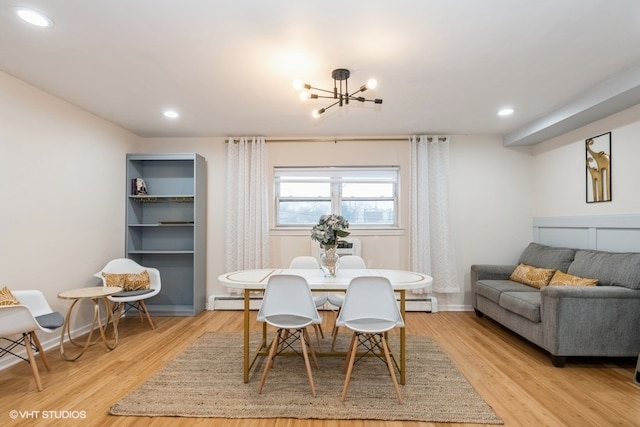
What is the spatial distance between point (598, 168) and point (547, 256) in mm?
1122

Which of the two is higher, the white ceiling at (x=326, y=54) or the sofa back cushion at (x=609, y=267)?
the white ceiling at (x=326, y=54)

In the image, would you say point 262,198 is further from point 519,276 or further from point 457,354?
point 519,276

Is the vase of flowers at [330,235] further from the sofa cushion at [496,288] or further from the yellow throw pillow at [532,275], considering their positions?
the yellow throw pillow at [532,275]

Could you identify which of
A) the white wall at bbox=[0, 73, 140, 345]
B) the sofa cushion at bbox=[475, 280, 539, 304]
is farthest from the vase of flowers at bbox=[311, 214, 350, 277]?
the white wall at bbox=[0, 73, 140, 345]

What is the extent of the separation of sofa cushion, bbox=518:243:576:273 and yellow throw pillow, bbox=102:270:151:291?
4.79 metres

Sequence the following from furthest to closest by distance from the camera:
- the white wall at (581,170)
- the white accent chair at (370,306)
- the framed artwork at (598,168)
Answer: the framed artwork at (598,168), the white wall at (581,170), the white accent chair at (370,306)

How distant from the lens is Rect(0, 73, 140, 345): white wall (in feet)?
9.59

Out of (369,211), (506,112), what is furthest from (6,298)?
(506,112)

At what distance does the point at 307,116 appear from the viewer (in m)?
4.01

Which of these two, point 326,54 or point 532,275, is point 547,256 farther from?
point 326,54

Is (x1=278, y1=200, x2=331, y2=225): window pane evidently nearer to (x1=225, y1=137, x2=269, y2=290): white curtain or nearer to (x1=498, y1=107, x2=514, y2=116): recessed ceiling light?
(x1=225, y1=137, x2=269, y2=290): white curtain

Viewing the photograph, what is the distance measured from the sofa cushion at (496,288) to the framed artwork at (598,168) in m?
1.25

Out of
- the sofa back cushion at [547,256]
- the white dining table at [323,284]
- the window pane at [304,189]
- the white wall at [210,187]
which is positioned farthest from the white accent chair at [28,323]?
the sofa back cushion at [547,256]

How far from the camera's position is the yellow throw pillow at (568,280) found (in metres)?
3.13
